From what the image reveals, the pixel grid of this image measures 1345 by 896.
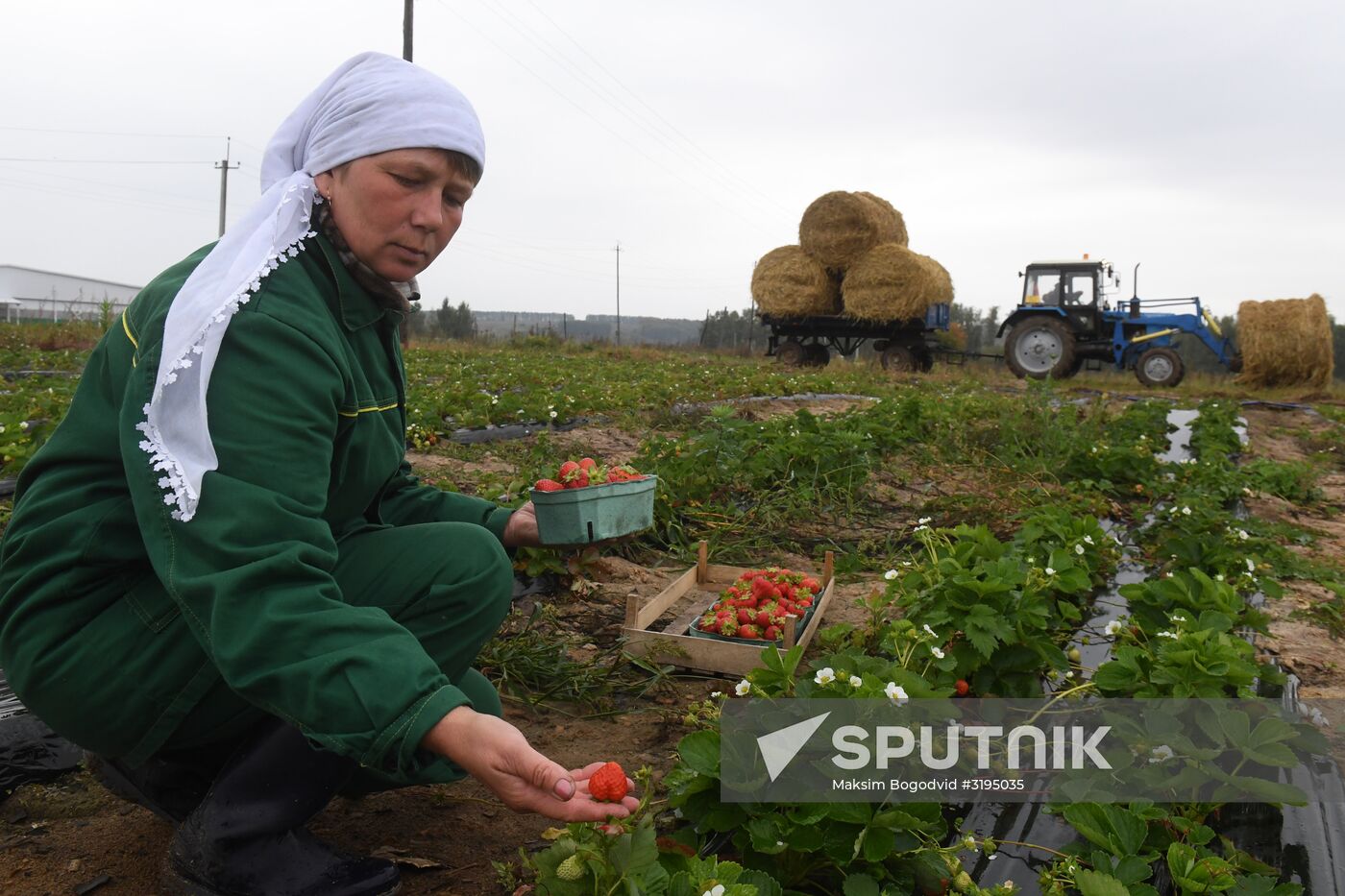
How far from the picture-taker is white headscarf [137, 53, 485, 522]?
125 centimetres

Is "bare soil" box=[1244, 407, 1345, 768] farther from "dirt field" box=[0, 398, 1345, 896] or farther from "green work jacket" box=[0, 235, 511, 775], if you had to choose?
"green work jacket" box=[0, 235, 511, 775]

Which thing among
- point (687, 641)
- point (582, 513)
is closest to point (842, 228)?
point (687, 641)

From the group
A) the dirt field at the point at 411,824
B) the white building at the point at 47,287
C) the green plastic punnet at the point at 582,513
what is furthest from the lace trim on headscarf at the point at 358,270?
the white building at the point at 47,287

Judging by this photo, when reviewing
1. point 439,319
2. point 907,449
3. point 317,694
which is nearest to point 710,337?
point 439,319

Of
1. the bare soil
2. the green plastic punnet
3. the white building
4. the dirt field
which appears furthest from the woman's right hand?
the white building

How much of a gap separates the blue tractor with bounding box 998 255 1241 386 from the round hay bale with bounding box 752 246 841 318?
151 inches

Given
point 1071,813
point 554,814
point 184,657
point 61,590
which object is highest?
point 61,590

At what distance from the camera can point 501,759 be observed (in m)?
1.16

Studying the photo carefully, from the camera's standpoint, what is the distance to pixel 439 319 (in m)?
37.4

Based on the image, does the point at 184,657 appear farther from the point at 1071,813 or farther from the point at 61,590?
the point at 1071,813

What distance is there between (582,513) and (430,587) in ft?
1.66

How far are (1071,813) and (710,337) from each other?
40.0 meters

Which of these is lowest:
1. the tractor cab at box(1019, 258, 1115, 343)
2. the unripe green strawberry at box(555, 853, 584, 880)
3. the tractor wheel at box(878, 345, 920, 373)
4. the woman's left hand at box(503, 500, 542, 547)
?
the unripe green strawberry at box(555, 853, 584, 880)

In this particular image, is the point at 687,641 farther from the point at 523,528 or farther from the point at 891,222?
the point at 891,222
